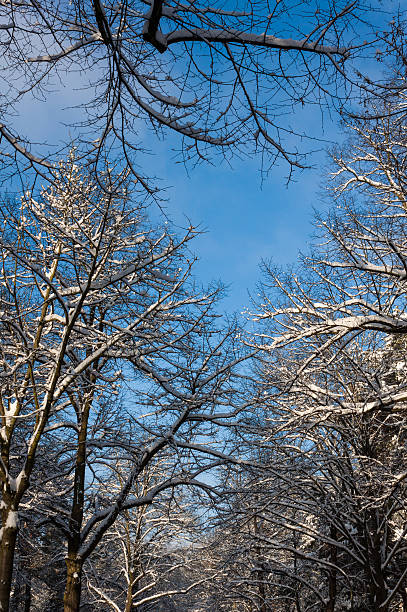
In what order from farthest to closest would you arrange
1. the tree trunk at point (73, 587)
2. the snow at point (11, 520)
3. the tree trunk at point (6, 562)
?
the tree trunk at point (73, 587)
the snow at point (11, 520)
the tree trunk at point (6, 562)

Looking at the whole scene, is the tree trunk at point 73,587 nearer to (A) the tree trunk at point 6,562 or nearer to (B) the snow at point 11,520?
(A) the tree trunk at point 6,562

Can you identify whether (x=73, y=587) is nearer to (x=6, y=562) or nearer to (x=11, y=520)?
(x=6, y=562)

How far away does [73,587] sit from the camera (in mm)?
8961

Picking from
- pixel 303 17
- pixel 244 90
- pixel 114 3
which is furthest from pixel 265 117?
pixel 114 3

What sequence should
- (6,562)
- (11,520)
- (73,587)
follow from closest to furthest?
1. (6,562)
2. (11,520)
3. (73,587)

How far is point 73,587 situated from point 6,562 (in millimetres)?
3034

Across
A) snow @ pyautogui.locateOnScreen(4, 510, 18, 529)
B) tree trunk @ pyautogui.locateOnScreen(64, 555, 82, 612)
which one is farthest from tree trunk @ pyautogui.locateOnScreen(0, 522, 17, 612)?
tree trunk @ pyautogui.locateOnScreen(64, 555, 82, 612)

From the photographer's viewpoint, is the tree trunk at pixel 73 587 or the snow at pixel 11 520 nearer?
the snow at pixel 11 520

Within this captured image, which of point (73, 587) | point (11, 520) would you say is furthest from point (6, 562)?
point (73, 587)

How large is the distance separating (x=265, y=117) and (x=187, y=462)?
6.67 metres

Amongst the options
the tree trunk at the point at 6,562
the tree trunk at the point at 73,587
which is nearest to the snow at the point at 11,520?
the tree trunk at the point at 6,562

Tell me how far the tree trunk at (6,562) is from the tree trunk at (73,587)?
2.71m

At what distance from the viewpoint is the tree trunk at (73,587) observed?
8.81 m

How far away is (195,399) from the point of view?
8.62m
